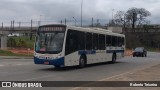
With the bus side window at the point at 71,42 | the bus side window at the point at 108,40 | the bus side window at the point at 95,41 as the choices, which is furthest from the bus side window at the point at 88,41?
the bus side window at the point at 108,40

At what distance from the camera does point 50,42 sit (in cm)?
2422

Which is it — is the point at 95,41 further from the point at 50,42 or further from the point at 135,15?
the point at 135,15

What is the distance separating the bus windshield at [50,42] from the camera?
2398 centimetres

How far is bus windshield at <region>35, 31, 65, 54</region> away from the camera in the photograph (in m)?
24.0

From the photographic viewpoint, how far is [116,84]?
15.4m

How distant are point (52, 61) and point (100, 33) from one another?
7.70 m

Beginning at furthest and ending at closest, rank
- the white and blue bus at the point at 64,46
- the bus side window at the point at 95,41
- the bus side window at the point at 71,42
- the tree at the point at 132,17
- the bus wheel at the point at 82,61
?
the tree at the point at 132,17
the bus side window at the point at 95,41
the bus wheel at the point at 82,61
the bus side window at the point at 71,42
the white and blue bus at the point at 64,46

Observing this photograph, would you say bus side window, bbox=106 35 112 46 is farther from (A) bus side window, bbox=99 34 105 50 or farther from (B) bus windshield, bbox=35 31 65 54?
(B) bus windshield, bbox=35 31 65 54

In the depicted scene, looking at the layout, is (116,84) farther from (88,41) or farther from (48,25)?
(88,41)

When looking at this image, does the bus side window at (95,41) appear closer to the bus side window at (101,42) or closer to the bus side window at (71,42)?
the bus side window at (101,42)

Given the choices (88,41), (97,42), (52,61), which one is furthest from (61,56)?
(97,42)

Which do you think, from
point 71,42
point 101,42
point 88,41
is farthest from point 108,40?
point 71,42

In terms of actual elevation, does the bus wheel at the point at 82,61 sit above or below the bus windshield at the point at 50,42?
below

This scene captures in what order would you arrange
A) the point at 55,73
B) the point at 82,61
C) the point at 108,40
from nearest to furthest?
the point at 55,73 < the point at 82,61 < the point at 108,40
